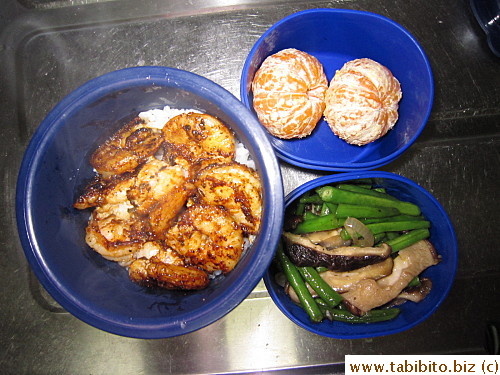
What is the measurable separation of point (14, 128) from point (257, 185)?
125 centimetres

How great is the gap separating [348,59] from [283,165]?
22.4 inches

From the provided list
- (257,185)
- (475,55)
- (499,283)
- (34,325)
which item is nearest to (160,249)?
(257,185)

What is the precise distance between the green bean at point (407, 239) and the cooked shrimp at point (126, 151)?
3.27 ft

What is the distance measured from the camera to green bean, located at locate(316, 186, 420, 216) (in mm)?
1485

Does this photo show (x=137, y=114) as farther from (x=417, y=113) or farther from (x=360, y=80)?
(x=417, y=113)

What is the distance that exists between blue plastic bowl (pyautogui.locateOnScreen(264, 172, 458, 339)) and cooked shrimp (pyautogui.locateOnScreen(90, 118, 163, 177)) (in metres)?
0.54

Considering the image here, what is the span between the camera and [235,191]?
130 cm

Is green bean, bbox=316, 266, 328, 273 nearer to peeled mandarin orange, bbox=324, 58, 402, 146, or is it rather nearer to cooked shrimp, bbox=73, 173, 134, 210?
peeled mandarin orange, bbox=324, 58, 402, 146

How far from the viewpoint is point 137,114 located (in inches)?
57.9

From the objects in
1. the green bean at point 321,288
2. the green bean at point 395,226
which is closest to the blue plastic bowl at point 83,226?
the green bean at point 321,288

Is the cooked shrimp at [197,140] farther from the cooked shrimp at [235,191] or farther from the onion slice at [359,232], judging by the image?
the onion slice at [359,232]

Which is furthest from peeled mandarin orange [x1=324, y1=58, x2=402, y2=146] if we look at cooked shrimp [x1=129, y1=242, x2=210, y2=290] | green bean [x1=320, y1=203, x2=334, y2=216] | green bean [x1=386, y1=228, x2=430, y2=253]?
cooked shrimp [x1=129, y1=242, x2=210, y2=290]

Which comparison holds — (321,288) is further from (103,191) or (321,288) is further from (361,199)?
(103,191)

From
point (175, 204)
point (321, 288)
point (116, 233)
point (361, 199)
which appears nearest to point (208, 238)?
point (175, 204)
